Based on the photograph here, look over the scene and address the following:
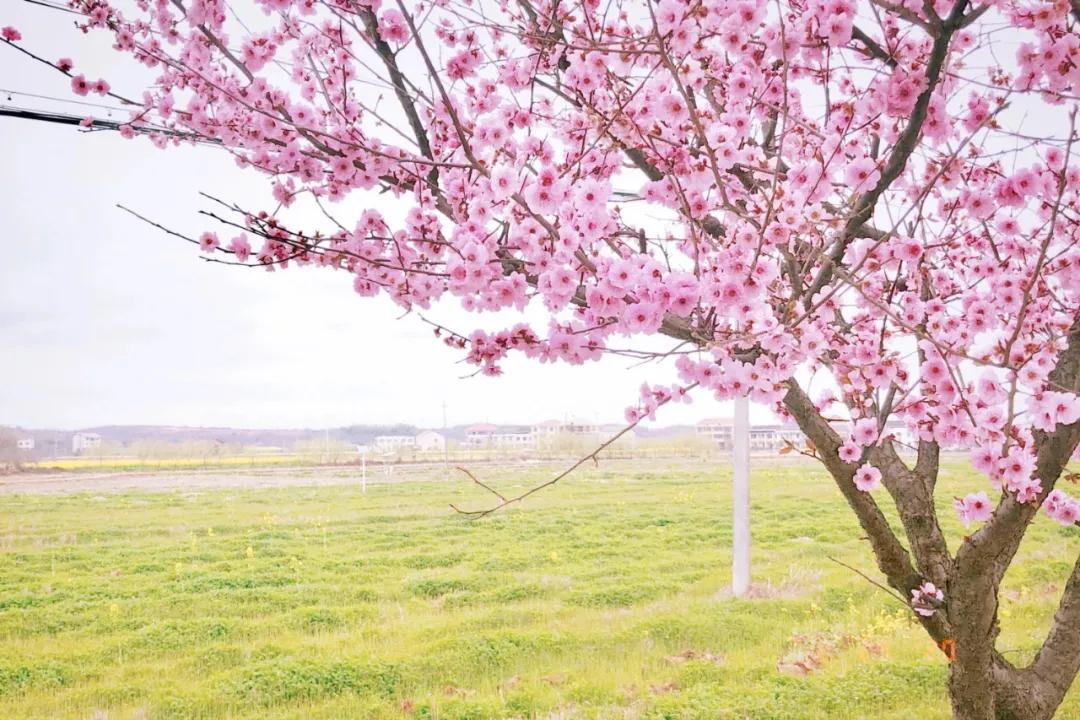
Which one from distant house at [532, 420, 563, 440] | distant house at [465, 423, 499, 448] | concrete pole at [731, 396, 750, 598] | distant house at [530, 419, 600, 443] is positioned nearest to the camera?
concrete pole at [731, 396, 750, 598]

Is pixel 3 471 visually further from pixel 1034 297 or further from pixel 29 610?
pixel 1034 297

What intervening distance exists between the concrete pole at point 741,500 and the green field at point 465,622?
0.91ft

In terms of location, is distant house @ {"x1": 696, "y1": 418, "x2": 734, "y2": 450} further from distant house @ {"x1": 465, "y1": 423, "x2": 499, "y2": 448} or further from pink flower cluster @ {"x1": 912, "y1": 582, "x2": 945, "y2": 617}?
pink flower cluster @ {"x1": 912, "y1": 582, "x2": 945, "y2": 617}

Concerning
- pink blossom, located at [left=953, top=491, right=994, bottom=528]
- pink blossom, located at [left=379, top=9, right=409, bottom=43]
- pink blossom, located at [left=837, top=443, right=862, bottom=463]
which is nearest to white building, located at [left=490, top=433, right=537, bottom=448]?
pink blossom, located at [left=953, top=491, right=994, bottom=528]

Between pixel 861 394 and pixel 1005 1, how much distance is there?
1562 mm

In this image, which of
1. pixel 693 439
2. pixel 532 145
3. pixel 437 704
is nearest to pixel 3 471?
pixel 437 704

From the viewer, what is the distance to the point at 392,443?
40500 millimetres

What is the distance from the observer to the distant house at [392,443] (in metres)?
38.8

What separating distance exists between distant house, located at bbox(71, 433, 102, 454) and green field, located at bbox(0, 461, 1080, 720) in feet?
47.3

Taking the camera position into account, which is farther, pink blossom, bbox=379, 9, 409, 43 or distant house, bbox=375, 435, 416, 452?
distant house, bbox=375, 435, 416, 452

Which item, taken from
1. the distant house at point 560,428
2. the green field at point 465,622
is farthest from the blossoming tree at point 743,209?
the distant house at point 560,428

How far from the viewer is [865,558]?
1128 cm

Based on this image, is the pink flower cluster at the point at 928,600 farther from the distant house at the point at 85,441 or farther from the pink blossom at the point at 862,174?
the distant house at the point at 85,441

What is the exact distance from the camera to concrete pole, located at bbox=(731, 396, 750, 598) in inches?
312
